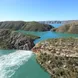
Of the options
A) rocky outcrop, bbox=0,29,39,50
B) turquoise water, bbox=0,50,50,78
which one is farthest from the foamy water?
rocky outcrop, bbox=0,29,39,50

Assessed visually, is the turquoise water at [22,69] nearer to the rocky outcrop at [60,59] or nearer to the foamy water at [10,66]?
the foamy water at [10,66]

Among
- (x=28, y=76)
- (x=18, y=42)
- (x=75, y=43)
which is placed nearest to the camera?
(x=28, y=76)

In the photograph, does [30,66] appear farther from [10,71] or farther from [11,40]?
[11,40]

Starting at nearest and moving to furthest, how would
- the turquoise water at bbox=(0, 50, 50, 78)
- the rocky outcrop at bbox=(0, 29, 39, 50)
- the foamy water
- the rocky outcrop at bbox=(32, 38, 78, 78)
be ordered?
the rocky outcrop at bbox=(32, 38, 78, 78) → the turquoise water at bbox=(0, 50, 50, 78) → the foamy water → the rocky outcrop at bbox=(0, 29, 39, 50)

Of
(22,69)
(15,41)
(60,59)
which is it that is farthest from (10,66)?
(15,41)

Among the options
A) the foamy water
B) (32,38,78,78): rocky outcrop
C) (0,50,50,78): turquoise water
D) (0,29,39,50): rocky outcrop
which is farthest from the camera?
(0,29,39,50): rocky outcrop

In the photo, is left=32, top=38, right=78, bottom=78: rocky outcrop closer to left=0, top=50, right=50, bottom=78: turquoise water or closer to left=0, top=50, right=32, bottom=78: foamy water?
left=0, top=50, right=50, bottom=78: turquoise water

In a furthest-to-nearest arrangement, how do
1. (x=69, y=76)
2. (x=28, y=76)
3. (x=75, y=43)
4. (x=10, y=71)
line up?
(x=75, y=43) → (x=10, y=71) → (x=28, y=76) → (x=69, y=76)

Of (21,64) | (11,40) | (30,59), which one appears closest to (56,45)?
(30,59)
